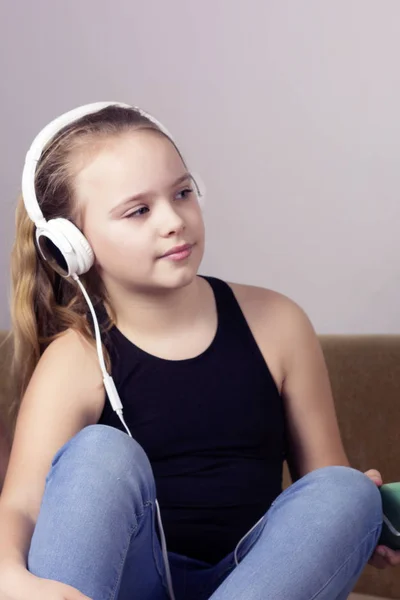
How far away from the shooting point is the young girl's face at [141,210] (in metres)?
1.24

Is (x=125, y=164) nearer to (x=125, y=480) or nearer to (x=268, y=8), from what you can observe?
(x=125, y=480)

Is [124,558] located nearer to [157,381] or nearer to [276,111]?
[157,381]

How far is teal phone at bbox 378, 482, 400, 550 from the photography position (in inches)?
45.4

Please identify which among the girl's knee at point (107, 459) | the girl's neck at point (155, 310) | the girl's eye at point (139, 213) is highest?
the girl's eye at point (139, 213)

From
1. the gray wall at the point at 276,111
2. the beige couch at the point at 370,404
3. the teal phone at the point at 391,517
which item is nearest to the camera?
the teal phone at the point at 391,517

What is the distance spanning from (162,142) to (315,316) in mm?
686

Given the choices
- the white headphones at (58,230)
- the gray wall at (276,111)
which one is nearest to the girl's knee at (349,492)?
the white headphones at (58,230)

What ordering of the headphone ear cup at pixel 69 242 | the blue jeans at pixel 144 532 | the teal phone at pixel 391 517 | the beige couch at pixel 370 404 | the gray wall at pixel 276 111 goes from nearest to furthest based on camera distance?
the blue jeans at pixel 144 532
the teal phone at pixel 391 517
the headphone ear cup at pixel 69 242
the beige couch at pixel 370 404
the gray wall at pixel 276 111

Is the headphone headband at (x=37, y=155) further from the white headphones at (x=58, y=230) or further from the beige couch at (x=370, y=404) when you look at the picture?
the beige couch at (x=370, y=404)

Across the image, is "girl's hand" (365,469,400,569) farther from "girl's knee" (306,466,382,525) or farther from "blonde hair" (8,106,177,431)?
"blonde hair" (8,106,177,431)

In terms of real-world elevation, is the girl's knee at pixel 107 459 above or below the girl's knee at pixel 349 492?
above

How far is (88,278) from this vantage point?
1.39 m

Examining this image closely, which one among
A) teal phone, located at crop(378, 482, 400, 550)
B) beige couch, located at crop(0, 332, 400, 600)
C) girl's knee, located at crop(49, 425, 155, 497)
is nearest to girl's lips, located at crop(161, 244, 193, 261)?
girl's knee, located at crop(49, 425, 155, 497)

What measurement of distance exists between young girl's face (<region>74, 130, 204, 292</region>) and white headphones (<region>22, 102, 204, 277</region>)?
0.03 metres
